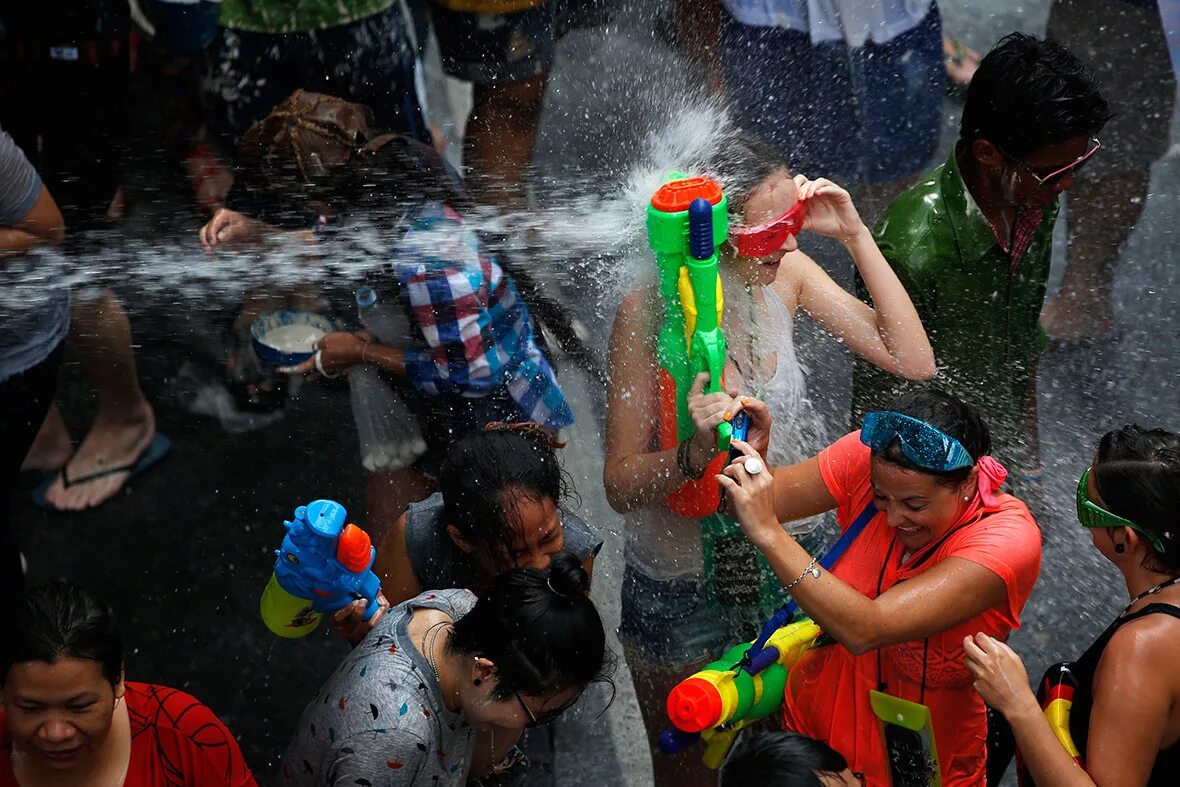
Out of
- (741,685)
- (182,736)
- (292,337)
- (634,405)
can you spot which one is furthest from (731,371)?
(292,337)

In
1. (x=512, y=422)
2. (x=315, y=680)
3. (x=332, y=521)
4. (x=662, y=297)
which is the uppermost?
(x=662, y=297)

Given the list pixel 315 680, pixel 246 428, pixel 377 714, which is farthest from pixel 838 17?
pixel 377 714

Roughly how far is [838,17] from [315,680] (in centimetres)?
301

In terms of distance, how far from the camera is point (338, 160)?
3.77 meters

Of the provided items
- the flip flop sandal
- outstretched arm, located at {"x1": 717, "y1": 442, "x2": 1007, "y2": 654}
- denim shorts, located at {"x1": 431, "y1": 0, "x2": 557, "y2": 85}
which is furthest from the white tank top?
the flip flop sandal

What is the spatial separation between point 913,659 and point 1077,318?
2665mm

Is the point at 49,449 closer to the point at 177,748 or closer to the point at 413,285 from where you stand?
the point at 413,285

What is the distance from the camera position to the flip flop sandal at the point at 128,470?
4578 millimetres

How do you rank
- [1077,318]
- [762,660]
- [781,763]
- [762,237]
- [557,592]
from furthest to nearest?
1. [1077,318]
2. [762,237]
3. [762,660]
4. [557,592]
5. [781,763]

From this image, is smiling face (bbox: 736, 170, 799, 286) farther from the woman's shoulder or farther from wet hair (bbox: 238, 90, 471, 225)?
the woman's shoulder

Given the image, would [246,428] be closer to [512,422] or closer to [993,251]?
[512,422]

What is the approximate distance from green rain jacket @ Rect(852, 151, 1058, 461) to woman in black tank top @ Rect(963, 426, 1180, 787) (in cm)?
89

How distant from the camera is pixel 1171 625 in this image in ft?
8.70

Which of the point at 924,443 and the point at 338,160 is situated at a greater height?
the point at 338,160
